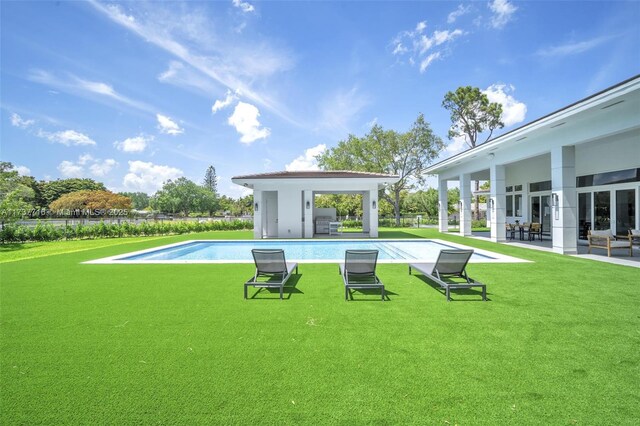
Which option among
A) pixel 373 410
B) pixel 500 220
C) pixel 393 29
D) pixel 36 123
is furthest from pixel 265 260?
pixel 36 123

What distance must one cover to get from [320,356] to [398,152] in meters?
32.3

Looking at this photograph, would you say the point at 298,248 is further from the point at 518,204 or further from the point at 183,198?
the point at 183,198

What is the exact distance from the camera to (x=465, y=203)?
19312 millimetres

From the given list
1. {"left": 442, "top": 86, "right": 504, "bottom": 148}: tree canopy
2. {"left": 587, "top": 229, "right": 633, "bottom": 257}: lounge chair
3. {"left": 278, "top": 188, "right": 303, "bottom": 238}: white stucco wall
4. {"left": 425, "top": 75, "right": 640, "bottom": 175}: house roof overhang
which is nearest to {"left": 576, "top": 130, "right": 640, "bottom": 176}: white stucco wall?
{"left": 587, "top": 229, "right": 633, "bottom": 257}: lounge chair

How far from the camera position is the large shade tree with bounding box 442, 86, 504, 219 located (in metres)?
36.1

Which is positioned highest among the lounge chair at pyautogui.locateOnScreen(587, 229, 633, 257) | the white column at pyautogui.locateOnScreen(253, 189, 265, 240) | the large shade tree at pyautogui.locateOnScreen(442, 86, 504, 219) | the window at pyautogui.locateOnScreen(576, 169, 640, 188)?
the large shade tree at pyautogui.locateOnScreen(442, 86, 504, 219)

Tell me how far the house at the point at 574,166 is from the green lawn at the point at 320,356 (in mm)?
5559

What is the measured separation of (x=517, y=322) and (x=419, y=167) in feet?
101

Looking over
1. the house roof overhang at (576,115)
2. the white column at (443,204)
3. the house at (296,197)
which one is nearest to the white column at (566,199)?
the house roof overhang at (576,115)

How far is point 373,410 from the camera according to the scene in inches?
99.5

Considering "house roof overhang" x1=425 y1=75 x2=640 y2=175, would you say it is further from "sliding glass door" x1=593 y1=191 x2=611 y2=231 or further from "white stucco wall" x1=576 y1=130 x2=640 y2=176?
"sliding glass door" x1=593 y1=191 x2=611 y2=231

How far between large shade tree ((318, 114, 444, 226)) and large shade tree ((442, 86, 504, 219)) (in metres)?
7.10

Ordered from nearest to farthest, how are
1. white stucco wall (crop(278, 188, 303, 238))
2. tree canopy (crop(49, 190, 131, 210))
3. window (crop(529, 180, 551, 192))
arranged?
1. window (crop(529, 180, 551, 192))
2. white stucco wall (crop(278, 188, 303, 238))
3. tree canopy (crop(49, 190, 131, 210))

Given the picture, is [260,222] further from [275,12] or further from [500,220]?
[500,220]
